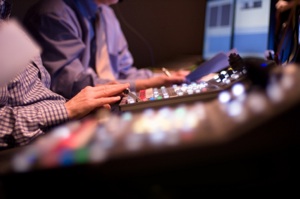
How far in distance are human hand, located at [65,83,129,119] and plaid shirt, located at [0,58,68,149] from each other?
27mm

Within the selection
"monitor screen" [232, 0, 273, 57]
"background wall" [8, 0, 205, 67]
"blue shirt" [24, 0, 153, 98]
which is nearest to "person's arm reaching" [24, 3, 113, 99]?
"blue shirt" [24, 0, 153, 98]

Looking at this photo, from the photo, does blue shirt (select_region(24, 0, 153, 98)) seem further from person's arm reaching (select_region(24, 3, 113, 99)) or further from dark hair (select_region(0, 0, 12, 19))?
dark hair (select_region(0, 0, 12, 19))

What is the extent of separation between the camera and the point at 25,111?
73 cm

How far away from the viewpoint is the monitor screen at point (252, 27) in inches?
47.3

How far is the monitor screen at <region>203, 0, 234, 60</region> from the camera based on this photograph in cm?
147

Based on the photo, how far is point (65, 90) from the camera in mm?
1198

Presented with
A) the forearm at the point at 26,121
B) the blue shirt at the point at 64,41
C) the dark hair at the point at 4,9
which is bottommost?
the forearm at the point at 26,121

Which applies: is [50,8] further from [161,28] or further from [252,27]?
[252,27]

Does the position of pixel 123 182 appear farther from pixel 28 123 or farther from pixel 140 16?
pixel 140 16

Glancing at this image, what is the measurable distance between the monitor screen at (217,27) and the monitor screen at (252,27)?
2.0 inches

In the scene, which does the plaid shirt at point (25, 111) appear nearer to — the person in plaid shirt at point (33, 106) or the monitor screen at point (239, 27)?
the person in plaid shirt at point (33, 106)

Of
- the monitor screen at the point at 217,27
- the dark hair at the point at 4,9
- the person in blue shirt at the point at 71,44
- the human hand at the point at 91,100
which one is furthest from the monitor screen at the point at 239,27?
the dark hair at the point at 4,9

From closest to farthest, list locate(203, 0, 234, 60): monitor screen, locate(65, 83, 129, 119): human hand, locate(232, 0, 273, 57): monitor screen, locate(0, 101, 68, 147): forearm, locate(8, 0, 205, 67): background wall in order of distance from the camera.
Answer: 1. locate(0, 101, 68, 147): forearm
2. locate(65, 83, 129, 119): human hand
3. locate(232, 0, 273, 57): monitor screen
4. locate(203, 0, 234, 60): monitor screen
5. locate(8, 0, 205, 67): background wall

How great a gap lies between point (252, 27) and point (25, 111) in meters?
0.99
